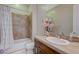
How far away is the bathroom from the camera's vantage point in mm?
1409

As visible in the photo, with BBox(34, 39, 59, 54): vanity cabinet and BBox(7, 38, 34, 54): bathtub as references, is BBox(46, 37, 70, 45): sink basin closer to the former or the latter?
BBox(34, 39, 59, 54): vanity cabinet

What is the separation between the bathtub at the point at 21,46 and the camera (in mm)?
1451

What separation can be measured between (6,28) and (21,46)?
1.09ft

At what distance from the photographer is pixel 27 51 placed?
4.81ft

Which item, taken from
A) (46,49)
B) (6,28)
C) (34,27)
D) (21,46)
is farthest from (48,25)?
(6,28)

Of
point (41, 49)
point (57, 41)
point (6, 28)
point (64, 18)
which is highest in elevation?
point (64, 18)

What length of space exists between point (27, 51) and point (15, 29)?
36cm

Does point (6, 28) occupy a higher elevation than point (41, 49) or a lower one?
higher

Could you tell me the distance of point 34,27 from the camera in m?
1.47

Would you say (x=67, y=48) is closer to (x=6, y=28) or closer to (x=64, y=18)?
(x=64, y=18)

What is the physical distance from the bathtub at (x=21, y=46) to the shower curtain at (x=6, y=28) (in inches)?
2.3

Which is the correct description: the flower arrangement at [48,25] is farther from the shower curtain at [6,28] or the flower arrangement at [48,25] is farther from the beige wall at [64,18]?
the shower curtain at [6,28]

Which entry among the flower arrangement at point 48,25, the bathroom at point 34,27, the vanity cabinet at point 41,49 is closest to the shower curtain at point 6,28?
the bathroom at point 34,27
